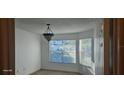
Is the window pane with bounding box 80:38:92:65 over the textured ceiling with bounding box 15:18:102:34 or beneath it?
beneath

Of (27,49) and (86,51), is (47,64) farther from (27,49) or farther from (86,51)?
(86,51)

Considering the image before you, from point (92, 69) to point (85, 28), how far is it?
38 centimetres

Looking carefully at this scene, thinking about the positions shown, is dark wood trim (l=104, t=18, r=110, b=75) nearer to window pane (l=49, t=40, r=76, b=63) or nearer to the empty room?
the empty room

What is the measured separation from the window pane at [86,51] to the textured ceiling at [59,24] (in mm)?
125

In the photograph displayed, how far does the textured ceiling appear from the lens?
112 cm

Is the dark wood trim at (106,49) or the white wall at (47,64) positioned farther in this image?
the white wall at (47,64)

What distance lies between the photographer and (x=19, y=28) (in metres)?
1.18

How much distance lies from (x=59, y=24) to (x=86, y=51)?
35 cm

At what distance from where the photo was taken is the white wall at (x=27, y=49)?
47.5 inches

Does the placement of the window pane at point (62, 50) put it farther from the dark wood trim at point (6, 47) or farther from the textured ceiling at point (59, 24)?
the dark wood trim at point (6, 47)

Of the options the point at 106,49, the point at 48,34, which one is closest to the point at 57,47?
the point at 48,34

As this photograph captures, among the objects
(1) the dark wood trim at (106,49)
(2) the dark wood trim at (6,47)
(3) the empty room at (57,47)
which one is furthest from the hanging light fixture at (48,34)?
(1) the dark wood trim at (106,49)

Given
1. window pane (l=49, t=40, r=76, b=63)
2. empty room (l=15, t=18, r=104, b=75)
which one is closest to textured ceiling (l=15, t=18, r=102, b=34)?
empty room (l=15, t=18, r=104, b=75)
